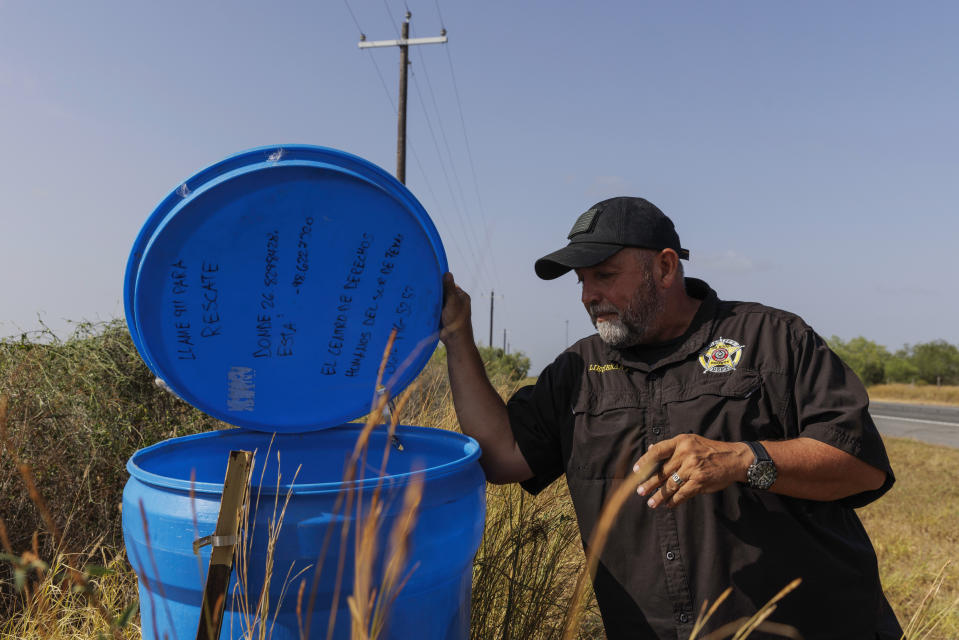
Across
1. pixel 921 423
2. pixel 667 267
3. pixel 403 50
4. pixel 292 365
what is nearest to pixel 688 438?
pixel 667 267

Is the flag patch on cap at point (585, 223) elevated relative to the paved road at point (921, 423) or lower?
elevated

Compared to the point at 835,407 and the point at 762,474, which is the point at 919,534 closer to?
the point at 835,407

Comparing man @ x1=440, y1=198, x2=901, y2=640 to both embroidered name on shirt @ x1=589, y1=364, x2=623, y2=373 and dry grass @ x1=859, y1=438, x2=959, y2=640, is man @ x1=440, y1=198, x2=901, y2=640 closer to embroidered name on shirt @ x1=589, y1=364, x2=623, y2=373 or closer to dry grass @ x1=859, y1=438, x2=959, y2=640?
embroidered name on shirt @ x1=589, y1=364, x2=623, y2=373

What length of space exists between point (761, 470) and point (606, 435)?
50 centimetres

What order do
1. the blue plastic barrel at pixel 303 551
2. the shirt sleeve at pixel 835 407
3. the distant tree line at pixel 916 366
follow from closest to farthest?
the blue plastic barrel at pixel 303 551 < the shirt sleeve at pixel 835 407 < the distant tree line at pixel 916 366

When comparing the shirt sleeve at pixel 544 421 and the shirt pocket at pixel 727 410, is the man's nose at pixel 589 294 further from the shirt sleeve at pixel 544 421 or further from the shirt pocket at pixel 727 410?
the shirt pocket at pixel 727 410

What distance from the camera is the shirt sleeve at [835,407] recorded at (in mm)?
1652

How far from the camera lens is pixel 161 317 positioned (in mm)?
1596

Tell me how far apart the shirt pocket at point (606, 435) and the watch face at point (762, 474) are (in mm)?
392

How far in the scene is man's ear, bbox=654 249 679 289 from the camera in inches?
81.0

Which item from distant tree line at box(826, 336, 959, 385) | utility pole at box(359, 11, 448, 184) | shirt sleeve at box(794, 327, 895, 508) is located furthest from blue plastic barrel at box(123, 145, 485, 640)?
distant tree line at box(826, 336, 959, 385)

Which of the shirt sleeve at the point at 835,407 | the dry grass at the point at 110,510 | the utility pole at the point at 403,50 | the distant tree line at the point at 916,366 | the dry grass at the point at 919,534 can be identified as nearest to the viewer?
the shirt sleeve at the point at 835,407

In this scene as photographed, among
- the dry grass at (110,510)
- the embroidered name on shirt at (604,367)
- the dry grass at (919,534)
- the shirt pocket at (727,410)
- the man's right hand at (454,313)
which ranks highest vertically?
the man's right hand at (454,313)

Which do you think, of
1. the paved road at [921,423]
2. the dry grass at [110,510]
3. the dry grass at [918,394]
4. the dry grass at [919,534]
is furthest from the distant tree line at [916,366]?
the dry grass at [110,510]
